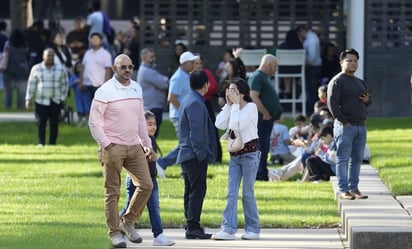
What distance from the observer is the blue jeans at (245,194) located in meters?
13.7

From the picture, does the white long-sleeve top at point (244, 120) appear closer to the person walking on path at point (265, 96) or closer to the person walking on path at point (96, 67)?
the person walking on path at point (265, 96)

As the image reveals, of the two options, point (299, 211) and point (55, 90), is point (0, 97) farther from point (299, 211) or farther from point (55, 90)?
point (299, 211)

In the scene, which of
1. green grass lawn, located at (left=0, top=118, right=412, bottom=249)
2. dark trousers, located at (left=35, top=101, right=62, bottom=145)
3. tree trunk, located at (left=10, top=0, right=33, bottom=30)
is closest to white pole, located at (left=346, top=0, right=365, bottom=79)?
green grass lawn, located at (left=0, top=118, right=412, bottom=249)

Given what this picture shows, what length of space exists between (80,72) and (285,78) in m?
4.81

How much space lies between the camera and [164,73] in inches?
1152

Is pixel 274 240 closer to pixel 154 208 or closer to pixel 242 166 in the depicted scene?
pixel 242 166

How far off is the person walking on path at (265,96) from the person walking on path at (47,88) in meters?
5.75

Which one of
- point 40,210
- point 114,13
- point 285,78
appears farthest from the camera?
point 114,13

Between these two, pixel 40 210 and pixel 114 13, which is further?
pixel 114 13

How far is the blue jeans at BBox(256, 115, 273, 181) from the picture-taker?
18906mm

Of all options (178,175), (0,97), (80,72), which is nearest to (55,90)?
(80,72)

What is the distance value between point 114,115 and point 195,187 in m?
1.32

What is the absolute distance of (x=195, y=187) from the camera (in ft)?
45.1

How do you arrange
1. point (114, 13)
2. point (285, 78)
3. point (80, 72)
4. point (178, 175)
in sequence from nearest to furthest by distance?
1. point (178, 175)
2. point (80, 72)
3. point (285, 78)
4. point (114, 13)
